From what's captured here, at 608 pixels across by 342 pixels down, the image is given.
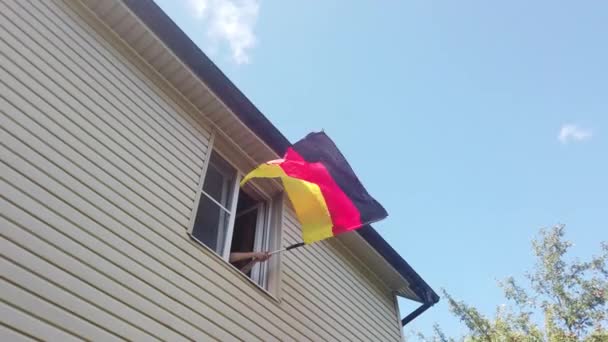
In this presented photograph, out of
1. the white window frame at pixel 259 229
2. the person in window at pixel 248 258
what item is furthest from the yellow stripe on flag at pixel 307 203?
the person in window at pixel 248 258

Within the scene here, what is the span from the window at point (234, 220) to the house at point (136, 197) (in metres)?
0.02

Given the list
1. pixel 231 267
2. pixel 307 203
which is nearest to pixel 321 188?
pixel 307 203

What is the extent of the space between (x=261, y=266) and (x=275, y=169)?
111 cm

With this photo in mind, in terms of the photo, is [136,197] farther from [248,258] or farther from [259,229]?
[259,229]

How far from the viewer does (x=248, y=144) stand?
6.27 m

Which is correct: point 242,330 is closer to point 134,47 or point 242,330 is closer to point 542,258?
point 134,47

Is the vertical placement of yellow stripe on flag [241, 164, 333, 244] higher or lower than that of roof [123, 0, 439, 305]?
lower

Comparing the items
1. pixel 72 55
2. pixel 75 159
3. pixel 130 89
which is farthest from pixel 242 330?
pixel 72 55

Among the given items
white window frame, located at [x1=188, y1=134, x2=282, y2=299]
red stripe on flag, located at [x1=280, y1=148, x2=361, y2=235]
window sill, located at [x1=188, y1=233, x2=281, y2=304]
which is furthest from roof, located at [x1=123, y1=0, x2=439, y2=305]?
window sill, located at [x1=188, y1=233, x2=281, y2=304]

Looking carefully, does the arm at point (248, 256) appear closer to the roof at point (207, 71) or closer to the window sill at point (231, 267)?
the window sill at point (231, 267)

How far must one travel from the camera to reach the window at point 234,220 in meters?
5.39

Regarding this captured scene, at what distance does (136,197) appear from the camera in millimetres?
4531

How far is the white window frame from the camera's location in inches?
210

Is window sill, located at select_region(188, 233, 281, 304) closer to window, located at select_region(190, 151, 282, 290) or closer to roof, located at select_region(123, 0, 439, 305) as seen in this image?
window, located at select_region(190, 151, 282, 290)
